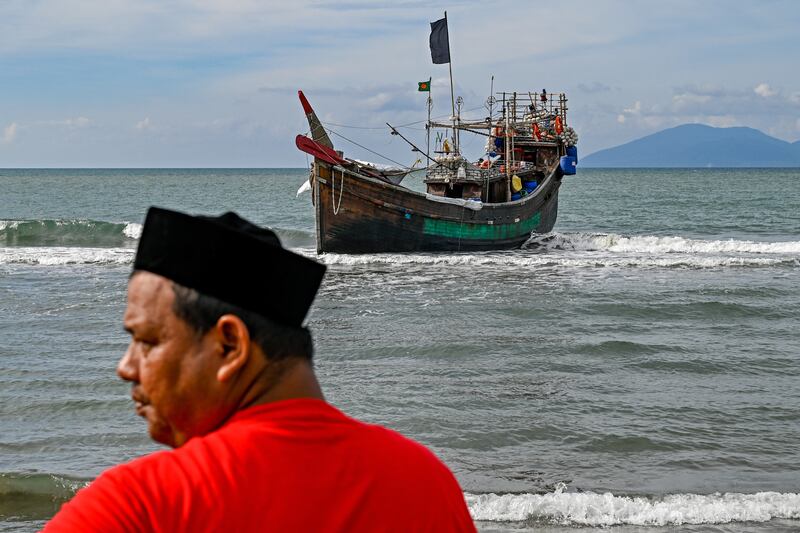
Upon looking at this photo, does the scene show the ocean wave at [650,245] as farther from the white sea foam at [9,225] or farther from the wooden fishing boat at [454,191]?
the white sea foam at [9,225]

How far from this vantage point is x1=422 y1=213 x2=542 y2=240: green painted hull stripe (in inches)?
1030

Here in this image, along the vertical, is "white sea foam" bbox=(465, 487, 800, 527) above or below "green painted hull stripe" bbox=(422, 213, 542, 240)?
below

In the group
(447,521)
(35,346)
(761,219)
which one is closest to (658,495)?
(447,521)

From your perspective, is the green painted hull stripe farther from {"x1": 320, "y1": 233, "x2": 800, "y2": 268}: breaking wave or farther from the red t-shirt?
the red t-shirt

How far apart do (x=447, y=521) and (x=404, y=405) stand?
853cm

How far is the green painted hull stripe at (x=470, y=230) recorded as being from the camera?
85.9 feet

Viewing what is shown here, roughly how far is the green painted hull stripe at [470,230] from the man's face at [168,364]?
24.6 m

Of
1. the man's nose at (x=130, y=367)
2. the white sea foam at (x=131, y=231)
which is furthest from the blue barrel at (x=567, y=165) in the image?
the man's nose at (x=130, y=367)

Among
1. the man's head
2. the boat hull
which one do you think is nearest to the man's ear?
the man's head

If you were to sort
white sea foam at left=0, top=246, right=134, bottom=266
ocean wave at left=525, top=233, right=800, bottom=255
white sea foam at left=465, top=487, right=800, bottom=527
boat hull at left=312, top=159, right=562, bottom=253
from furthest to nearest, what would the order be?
ocean wave at left=525, top=233, right=800, bottom=255 < white sea foam at left=0, top=246, right=134, bottom=266 < boat hull at left=312, top=159, right=562, bottom=253 < white sea foam at left=465, top=487, right=800, bottom=527

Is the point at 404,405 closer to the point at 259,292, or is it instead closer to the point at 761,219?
the point at 259,292

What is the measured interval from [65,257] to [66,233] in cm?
1065

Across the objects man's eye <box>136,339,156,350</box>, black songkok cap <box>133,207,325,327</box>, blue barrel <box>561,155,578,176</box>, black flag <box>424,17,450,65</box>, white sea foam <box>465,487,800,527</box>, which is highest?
black flag <box>424,17,450,65</box>

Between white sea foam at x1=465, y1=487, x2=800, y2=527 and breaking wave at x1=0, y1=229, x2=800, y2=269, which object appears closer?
white sea foam at x1=465, y1=487, x2=800, y2=527
